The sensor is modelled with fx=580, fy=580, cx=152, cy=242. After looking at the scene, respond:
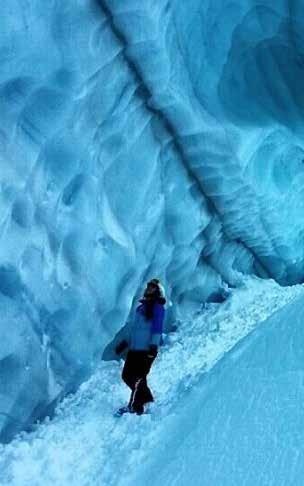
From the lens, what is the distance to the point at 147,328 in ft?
13.7

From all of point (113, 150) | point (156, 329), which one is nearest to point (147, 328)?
point (156, 329)

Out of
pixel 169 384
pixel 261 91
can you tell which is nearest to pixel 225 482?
pixel 169 384

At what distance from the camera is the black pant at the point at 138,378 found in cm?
406

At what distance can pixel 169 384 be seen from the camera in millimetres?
4566

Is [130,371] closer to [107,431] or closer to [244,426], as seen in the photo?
[107,431]

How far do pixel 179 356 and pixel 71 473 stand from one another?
224cm

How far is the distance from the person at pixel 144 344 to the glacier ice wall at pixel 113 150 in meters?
0.46

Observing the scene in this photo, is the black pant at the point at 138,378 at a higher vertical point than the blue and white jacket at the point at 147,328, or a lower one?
lower

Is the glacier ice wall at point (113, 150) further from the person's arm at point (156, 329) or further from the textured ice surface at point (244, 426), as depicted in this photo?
→ the textured ice surface at point (244, 426)

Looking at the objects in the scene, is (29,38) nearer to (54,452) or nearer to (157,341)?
(157,341)

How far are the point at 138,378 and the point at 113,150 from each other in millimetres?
1731

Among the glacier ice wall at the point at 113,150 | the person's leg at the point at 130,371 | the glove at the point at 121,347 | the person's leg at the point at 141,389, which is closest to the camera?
the glacier ice wall at the point at 113,150

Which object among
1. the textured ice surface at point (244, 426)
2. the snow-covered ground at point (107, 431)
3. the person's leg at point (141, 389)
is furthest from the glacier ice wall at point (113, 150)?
the textured ice surface at point (244, 426)

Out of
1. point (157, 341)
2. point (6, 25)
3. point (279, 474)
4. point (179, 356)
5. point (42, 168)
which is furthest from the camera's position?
point (179, 356)
